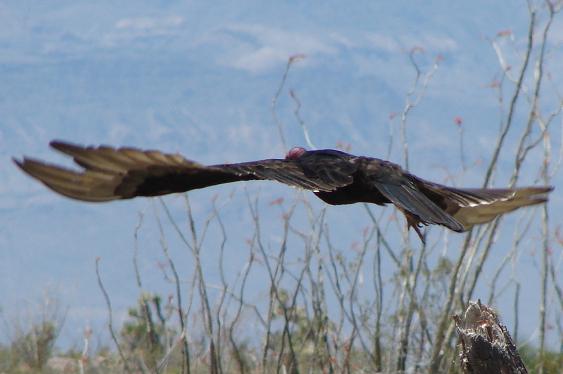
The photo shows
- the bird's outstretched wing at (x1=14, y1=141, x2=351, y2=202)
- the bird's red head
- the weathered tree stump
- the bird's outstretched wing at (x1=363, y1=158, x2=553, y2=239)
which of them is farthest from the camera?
the bird's red head

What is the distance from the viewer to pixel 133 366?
587cm

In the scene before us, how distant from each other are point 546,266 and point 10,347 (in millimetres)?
6227

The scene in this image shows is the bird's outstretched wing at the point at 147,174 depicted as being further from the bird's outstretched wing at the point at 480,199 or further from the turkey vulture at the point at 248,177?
the bird's outstretched wing at the point at 480,199

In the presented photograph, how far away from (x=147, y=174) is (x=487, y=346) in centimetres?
154

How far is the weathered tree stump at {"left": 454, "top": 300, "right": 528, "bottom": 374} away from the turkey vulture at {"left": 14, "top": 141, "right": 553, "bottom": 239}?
54 centimetres

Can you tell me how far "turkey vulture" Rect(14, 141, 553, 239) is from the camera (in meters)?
2.66

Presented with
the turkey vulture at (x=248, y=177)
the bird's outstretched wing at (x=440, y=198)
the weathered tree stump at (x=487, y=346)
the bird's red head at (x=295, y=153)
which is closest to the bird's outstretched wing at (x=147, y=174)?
the turkey vulture at (x=248, y=177)

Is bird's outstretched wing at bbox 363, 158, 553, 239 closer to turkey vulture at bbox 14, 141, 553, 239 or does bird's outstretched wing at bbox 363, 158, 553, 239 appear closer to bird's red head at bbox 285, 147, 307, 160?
turkey vulture at bbox 14, 141, 553, 239

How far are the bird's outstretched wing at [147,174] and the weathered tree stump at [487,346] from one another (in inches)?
33.0

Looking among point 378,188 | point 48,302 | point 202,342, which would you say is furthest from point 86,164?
point 48,302

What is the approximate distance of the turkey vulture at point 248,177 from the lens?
8.74 ft

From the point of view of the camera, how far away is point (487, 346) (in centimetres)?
240

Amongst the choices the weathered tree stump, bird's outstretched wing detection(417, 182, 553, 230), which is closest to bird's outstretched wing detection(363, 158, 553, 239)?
bird's outstretched wing detection(417, 182, 553, 230)

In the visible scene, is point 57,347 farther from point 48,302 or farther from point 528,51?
point 528,51
